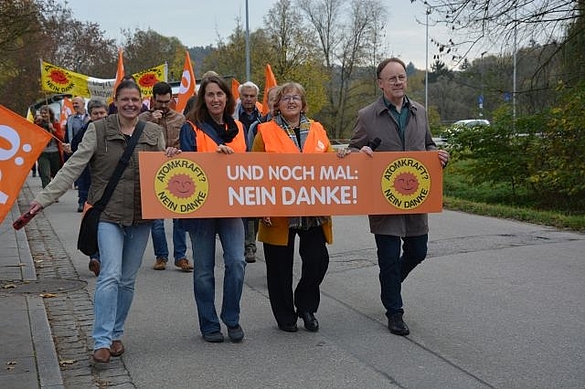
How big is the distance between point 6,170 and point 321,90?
41.6 metres

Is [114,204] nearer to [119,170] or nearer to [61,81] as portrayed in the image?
[119,170]

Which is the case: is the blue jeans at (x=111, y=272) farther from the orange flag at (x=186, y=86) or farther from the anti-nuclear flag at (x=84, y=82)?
the anti-nuclear flag at (x=84, y=82)

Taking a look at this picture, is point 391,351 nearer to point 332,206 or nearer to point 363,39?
point 332,206

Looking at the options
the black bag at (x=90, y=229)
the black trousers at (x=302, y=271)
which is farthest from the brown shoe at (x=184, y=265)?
the black bag at (x=90, y=229)

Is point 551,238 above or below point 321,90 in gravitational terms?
below

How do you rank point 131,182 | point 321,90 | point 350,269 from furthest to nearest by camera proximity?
point 321,90 < point 350,269 < point 131,182

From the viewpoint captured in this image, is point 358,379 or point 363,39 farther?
point 363,39

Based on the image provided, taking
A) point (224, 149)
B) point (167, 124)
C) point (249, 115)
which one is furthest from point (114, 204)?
point (249, 115)

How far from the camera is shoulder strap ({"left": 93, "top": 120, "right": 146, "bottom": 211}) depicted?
5465 mm

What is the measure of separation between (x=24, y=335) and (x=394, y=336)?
289 centimetres

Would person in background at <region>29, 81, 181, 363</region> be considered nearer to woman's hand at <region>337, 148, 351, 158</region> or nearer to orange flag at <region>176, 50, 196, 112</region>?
woman's hand at <region>337, 148, 351, 158</region>

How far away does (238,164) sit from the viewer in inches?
237

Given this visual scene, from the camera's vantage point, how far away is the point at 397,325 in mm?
6168

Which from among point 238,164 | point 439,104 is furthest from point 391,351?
point 439,104
